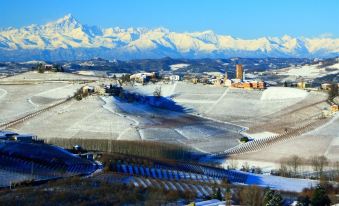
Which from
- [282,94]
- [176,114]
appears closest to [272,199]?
[176,114]

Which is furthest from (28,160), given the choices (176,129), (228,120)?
(228,120)

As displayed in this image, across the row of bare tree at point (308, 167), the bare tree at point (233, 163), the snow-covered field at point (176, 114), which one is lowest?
the bare tree at point (233, 163)

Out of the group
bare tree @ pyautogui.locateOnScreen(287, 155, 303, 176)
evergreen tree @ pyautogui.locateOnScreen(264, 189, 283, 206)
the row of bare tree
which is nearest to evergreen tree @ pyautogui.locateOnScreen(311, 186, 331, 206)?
evergreen tree @ pyautogui.locateOnScreen(264, 189, 283, 206)

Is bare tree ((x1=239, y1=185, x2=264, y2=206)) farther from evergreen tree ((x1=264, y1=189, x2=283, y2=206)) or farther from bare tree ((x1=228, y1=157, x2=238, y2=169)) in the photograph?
bare tree ((x1=228, y1=157, x2=238, y2=169))

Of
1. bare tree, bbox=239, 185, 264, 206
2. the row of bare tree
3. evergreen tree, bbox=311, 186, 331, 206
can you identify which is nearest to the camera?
evergreen tree, bbox=311, 186, 331, 206

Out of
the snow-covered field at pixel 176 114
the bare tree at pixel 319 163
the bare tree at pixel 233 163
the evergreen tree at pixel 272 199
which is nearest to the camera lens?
the evergreen tree at pixel 272 199

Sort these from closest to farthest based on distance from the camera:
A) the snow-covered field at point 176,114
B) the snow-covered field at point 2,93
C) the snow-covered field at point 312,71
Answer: the snow-covered field at point 176,114
the snow-covered field at point 2,93
the snow-covered field at point 312,71

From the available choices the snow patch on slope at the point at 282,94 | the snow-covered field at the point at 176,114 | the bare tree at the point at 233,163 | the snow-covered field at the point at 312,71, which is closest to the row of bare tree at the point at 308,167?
the bare tree at the point at 233,163

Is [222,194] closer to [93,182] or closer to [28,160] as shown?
[93,182]

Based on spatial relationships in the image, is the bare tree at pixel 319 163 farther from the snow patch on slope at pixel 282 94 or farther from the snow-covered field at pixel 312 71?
the snow-covered field at pixel 312 71

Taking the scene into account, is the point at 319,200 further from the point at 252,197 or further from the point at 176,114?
the point at 176,114

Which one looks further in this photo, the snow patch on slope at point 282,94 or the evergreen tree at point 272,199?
the snow patch on slope at point 282,94
